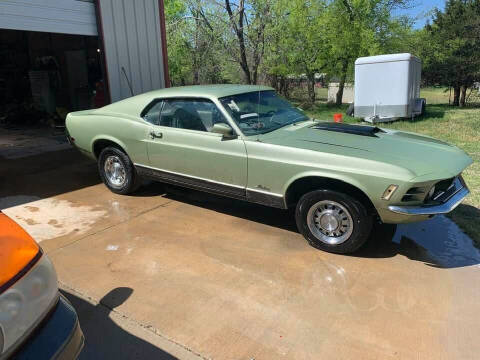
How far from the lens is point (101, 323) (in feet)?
8.95

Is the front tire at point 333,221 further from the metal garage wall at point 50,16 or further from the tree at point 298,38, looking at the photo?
the tree at point 298,38

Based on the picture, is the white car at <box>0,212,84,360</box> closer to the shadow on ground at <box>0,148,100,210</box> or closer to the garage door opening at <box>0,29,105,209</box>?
the shadow on ground at <box>0,148,100,210</box>

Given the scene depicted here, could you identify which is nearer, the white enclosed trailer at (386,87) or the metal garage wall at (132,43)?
the metal garage wall at (132,43)

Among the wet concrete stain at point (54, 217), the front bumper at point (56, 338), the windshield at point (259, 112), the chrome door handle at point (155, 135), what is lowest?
the wet concrete stain at point (54, 217)

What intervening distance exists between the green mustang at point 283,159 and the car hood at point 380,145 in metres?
0.01

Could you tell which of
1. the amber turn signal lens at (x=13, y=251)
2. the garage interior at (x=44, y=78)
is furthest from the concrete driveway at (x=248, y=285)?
the garage interior at (x=44, y=78)

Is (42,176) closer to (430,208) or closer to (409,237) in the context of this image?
(409,237)

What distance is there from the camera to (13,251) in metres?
1.69

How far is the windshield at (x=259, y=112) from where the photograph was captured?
416 centimetres

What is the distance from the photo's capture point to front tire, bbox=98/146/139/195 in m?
5.16

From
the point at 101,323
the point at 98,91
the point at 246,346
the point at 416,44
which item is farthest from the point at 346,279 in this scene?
the point at 416,44

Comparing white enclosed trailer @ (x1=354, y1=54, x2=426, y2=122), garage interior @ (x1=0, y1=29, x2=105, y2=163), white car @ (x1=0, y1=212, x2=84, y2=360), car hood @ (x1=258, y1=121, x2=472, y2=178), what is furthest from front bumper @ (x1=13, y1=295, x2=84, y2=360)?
white enclosed trailer @ (x1=354, y1=54, x2=426, y2=122)

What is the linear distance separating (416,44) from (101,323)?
22121 millimetres

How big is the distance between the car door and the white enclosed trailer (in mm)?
9899
